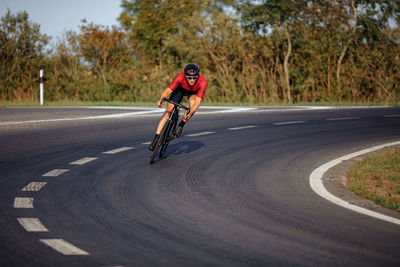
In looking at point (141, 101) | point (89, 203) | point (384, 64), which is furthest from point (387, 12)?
point (89, 203)

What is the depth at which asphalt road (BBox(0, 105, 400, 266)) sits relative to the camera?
499cm

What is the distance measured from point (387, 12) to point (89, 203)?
24.1 m

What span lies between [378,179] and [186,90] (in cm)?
382

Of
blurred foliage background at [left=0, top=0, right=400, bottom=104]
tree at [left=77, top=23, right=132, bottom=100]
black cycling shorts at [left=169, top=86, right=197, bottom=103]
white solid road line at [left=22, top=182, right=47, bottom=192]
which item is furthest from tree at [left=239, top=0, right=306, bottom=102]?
white solid road line at [left=22, top=182, right=47, bottom=192]

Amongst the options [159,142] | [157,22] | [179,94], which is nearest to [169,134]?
[159,142]

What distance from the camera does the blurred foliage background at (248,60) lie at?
25922 mm

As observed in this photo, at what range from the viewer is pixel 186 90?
34.6 ft

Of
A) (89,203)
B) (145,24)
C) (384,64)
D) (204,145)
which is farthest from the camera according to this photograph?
(145,24)

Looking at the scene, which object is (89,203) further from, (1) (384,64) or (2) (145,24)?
(2) (145,24)

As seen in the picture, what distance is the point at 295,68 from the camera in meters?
26.7

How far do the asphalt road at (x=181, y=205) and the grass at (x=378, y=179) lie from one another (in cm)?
66

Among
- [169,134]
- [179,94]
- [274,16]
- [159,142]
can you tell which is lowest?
[159,142]

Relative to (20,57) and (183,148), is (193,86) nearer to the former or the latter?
(183,148)

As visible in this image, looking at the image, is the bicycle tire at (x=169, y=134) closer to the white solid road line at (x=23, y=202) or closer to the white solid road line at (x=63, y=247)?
the white solid road line at (x=23, y=202)
